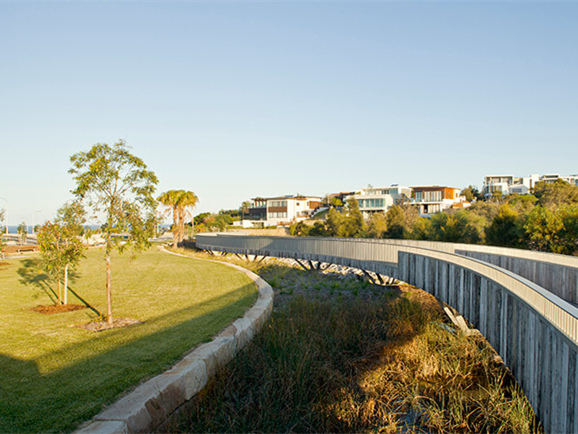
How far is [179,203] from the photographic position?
138ft

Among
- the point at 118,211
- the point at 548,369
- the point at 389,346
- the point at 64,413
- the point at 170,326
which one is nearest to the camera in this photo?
the point at 548,369

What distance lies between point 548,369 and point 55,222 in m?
11.7

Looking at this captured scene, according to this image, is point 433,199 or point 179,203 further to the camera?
point 433,199

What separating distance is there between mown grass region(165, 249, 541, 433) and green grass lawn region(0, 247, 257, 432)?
1194mm

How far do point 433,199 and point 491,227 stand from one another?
2084 inches

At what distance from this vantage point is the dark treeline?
18.5m

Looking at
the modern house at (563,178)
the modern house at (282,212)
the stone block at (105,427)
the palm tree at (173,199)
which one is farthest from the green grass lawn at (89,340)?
the modern house at (563,178)

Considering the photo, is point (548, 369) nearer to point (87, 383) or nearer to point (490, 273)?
point (490, 273)

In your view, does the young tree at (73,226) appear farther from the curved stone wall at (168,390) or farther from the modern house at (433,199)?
the modern house at (433,199)

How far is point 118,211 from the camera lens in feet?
33.8

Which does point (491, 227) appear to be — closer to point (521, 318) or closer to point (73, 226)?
point (521, 318)

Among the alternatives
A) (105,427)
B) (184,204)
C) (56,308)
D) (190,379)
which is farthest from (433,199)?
(105,427)

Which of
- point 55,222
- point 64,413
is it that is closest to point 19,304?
point 55,222

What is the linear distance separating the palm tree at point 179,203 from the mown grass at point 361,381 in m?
30.7
